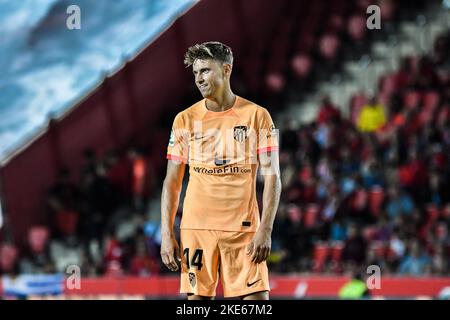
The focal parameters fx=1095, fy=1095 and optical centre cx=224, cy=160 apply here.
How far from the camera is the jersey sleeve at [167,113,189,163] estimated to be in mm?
6016

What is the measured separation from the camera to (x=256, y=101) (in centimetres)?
1488

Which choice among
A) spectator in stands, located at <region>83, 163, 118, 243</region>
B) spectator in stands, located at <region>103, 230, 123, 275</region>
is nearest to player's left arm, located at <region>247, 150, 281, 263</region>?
spectator in stands, located at <region>103, 230, 123, 275</region>

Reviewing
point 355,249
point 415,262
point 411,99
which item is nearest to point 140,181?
point 355,249

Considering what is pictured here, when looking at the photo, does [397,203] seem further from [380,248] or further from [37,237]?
[37,237]

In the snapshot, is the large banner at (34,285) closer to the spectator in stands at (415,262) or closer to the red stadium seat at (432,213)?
the spectator in stands at (415,262)

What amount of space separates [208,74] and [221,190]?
0.63 meters

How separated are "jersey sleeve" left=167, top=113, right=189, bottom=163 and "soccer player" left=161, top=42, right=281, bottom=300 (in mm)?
26

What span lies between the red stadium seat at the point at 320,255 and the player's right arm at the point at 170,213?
7285 mm

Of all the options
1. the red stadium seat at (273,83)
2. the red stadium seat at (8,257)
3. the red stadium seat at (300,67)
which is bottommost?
the red stadium seat at (8,257)

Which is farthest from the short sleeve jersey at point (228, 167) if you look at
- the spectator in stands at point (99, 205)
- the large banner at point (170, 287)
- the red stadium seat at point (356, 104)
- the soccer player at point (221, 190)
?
the red stadium seat at point (356, 104)

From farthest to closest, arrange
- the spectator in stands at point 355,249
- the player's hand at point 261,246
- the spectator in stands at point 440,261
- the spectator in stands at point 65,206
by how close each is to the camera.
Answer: the spectator in stands at point 65,206
the spectator in stands at point 355,249
the spectator in stands at point 440,261
the player's hand at point 261,246

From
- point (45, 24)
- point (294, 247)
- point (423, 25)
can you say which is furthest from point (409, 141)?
point (45, 24)

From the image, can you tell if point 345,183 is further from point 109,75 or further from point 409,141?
point 109,75

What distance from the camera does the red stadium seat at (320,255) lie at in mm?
13109
